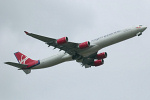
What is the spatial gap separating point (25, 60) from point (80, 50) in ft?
51.7

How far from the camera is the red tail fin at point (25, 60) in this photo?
6706 cm

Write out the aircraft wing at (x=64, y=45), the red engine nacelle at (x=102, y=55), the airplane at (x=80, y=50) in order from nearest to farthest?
1. the aircraft wing at (x=64, y=45)
2. the airplane at (x=80, y=50)
3. the red engine nacelle at (x=102, y=55)

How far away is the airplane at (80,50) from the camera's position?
188 ft

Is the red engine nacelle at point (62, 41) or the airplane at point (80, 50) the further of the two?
the airplane at point (80, 50)

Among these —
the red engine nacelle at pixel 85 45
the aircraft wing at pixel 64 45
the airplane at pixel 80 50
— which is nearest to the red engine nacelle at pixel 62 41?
the airplane at pixel 80 50

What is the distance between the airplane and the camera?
2250 inches

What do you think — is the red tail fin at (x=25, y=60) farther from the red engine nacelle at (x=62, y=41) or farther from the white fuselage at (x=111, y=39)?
the red engine nacelle at (x=62, y=41)

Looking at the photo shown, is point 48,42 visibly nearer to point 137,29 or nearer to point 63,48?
point 63,48

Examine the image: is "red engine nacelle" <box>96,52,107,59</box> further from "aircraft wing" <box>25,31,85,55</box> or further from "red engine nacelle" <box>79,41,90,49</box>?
"red engine nacelle" <box>79,41,90,49</box>

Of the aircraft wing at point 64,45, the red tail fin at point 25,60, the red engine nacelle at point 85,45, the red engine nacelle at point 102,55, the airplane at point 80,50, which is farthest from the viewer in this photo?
the red tail fin at point 25,60

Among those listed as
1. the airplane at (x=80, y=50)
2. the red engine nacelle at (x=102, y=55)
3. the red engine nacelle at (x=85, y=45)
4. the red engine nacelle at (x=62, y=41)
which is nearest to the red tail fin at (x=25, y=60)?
the airplane at (x=80, y=50)

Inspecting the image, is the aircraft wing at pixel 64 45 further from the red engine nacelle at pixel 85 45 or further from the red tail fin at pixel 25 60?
the red tail fin at pixel 25 60

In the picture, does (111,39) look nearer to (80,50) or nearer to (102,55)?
(80,50)

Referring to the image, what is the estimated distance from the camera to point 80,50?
198 ft
